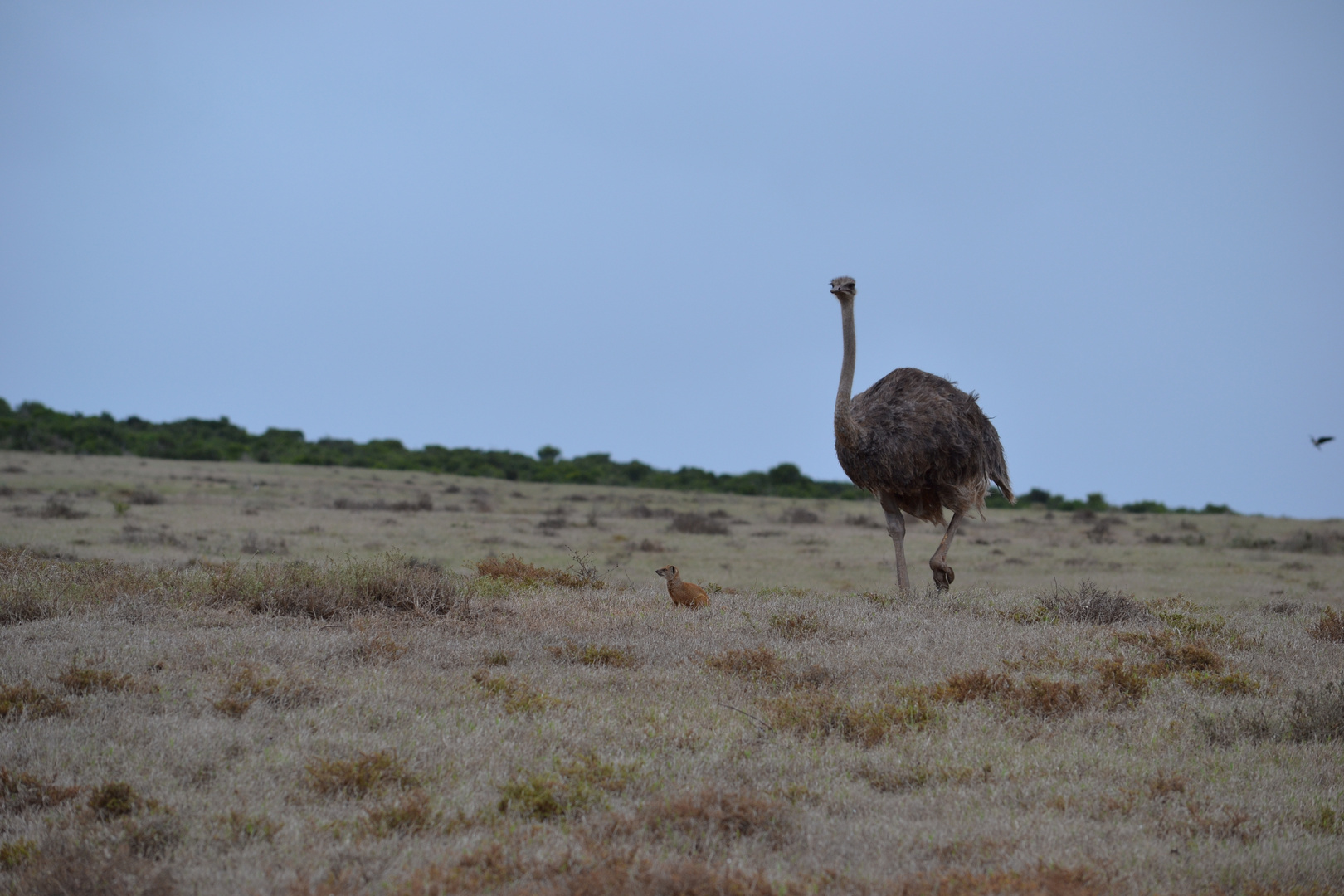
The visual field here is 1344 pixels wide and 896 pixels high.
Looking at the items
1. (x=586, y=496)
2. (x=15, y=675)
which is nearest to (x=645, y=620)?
(x=15, y=675)

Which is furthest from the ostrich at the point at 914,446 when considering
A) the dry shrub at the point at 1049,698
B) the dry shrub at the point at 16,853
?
the dry shrub at the point at 16,853

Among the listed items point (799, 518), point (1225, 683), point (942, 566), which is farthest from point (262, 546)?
point (799, 518)

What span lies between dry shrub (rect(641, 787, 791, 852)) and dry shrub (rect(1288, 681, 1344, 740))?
3.20 m

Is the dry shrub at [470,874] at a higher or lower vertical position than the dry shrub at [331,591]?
lower

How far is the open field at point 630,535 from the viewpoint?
16359mm

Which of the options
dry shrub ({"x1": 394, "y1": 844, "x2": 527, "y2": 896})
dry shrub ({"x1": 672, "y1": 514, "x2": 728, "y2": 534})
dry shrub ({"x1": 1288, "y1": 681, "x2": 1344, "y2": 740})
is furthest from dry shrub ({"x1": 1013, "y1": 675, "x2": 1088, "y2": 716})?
dry shrub ({"x1": 672, "y1": 514, "x2": 728, "y2": 534})

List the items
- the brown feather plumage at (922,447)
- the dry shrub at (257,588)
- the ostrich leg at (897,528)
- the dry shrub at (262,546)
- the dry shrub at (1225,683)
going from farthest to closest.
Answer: the dry shrub at (262,546), the ostrich leg at (897,528), the brown feather plumage at (922,447), the dry shrub at (257,588), the dry shrub at (1225,683)

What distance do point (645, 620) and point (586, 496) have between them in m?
30.1

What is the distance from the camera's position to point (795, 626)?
8000mm

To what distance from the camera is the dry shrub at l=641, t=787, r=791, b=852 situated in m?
4.08

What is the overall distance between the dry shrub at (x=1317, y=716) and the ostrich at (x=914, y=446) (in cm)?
418

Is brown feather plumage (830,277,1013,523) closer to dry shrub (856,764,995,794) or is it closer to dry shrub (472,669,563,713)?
dry shrub (472,669,563,713)

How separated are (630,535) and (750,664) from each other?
17.0 m

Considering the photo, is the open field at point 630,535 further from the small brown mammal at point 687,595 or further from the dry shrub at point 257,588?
the dry shrub at point 257,588
